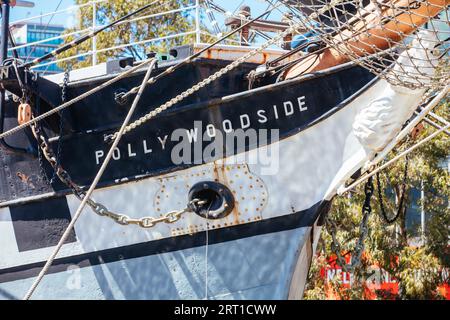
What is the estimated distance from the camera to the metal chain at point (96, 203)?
7242mm

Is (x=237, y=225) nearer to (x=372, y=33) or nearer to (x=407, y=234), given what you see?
(x=372, y=33)

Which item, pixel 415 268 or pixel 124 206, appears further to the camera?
pixel 415 268

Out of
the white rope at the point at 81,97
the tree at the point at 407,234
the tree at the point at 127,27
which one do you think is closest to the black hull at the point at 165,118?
the white rope at the point at 81,97

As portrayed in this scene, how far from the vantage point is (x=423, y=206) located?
12.5 m

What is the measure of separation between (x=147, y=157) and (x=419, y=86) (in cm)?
229

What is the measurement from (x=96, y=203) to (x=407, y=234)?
20.9 ft

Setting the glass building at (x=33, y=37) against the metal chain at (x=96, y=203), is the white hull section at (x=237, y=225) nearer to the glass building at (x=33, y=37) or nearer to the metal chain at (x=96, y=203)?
the metal chain at (x=96, y=203)

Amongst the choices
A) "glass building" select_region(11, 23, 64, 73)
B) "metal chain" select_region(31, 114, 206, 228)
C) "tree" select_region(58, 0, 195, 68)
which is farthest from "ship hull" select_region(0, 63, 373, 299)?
"tree" select_region(58, 0, 195, 68)

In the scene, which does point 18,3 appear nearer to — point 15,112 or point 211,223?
point 15,112

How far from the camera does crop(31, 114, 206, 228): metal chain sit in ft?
23.8

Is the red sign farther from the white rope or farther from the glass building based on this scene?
the white rope

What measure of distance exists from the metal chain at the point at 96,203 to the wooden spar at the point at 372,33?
144 cm

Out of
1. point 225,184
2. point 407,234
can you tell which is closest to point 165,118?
point 225,184
